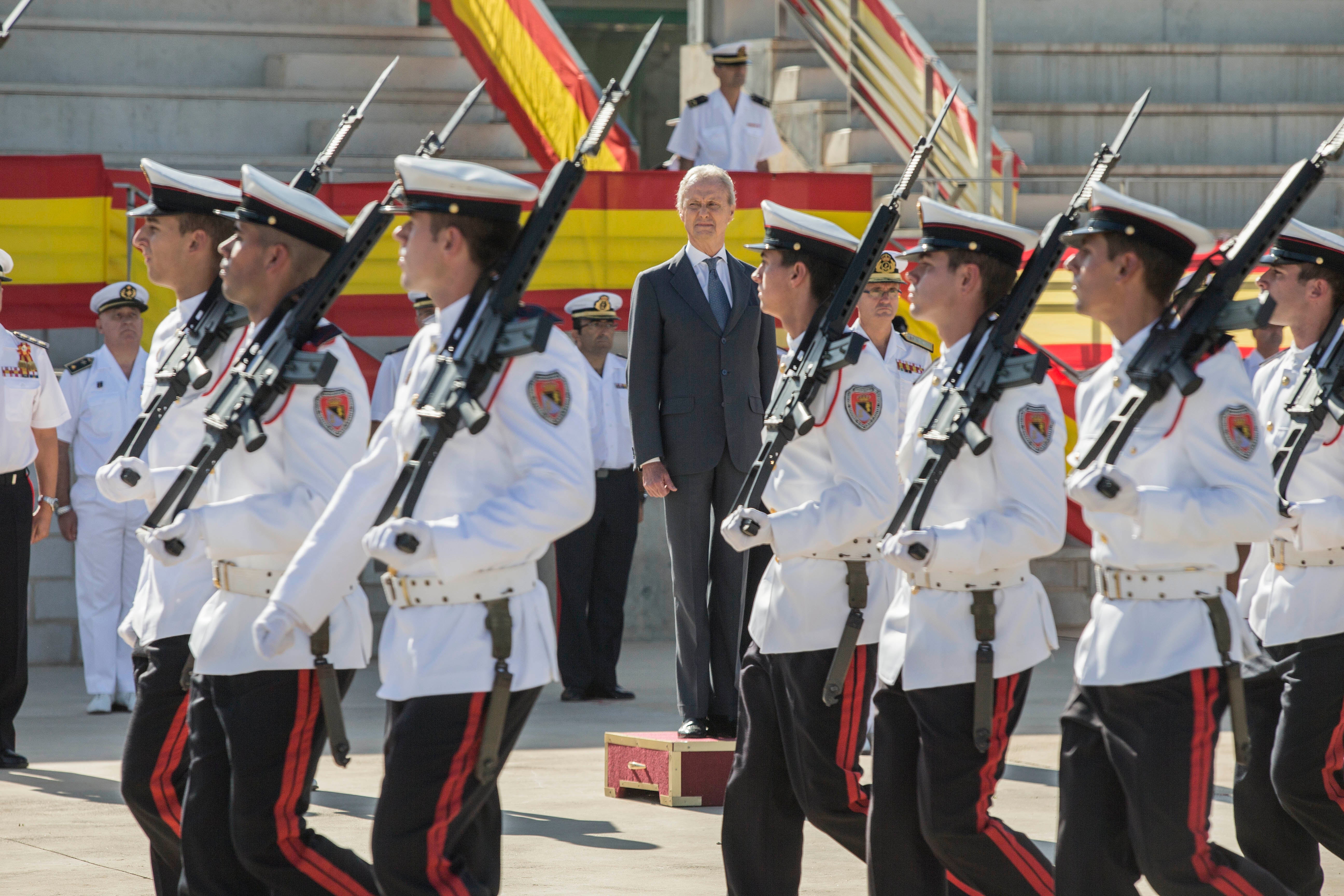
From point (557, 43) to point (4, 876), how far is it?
786cm

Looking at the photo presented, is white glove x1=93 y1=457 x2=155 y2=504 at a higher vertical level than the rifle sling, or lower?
higher

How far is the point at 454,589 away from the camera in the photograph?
11.9 feet

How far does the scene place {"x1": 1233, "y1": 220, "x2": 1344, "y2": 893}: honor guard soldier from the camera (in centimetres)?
473

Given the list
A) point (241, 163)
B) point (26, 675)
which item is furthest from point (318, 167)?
point (241, 163)

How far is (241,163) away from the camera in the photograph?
1246 cm

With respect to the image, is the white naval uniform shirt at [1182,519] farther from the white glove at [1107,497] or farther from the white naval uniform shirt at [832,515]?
the white naval uniform shirt at [832,515]

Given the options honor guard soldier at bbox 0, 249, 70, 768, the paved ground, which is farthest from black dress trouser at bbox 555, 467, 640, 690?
honor guard soldier at bbox 0, 249, 70, 768

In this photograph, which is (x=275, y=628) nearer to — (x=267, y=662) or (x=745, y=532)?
(x=267, y=662)

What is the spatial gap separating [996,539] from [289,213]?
1.66 metres

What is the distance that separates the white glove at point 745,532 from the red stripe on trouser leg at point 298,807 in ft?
3.27

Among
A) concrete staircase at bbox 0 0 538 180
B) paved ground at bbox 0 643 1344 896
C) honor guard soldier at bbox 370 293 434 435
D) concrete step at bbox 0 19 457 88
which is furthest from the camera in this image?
concrete step at bbox 0 19 457 88

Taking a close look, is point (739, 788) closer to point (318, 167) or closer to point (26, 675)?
point (318, 167)

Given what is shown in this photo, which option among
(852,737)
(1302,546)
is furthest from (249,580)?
(1302,546)

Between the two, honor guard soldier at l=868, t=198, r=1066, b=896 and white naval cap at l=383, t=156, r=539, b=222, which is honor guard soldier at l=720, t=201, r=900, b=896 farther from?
white naval cap at l=383, t=156, r=539, b=222
